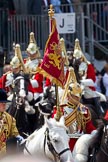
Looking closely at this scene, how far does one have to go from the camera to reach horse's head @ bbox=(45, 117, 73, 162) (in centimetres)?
1014

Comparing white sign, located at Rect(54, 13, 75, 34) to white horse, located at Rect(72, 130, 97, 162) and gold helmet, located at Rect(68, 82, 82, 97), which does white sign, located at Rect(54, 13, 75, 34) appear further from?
white horse, located at Rect(72, 130, 97, 162)

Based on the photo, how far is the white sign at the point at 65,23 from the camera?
1930cm

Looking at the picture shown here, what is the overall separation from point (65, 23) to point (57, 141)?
9.51 meters

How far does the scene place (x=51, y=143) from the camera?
1038cm

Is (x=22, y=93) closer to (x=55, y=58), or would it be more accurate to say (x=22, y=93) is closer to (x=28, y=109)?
(x=28, y=109)

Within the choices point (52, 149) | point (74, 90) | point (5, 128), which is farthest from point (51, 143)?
point (74, 90)

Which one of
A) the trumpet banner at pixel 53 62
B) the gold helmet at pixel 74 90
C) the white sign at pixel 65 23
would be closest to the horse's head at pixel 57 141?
the trumpet banner at pixel 53 62

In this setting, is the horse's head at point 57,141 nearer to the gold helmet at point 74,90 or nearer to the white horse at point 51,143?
the white horse at point 51,143

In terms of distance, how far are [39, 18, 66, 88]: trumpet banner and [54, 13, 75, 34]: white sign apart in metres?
6.56

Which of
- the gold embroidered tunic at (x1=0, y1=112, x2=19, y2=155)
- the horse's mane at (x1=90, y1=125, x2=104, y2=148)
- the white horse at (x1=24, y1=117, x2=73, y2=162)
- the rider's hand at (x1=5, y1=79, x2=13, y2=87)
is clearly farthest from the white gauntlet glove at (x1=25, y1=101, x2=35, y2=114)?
the white horse at (x1=24, y1=117, x2=73, y2=162)

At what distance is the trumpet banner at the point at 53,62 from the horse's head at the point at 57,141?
178cm

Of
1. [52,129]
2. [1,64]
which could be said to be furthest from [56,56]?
[1,64]

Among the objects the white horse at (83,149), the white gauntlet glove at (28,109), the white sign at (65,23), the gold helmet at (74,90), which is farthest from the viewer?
the white sign at (65,23)

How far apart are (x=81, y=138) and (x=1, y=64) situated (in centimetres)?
927
